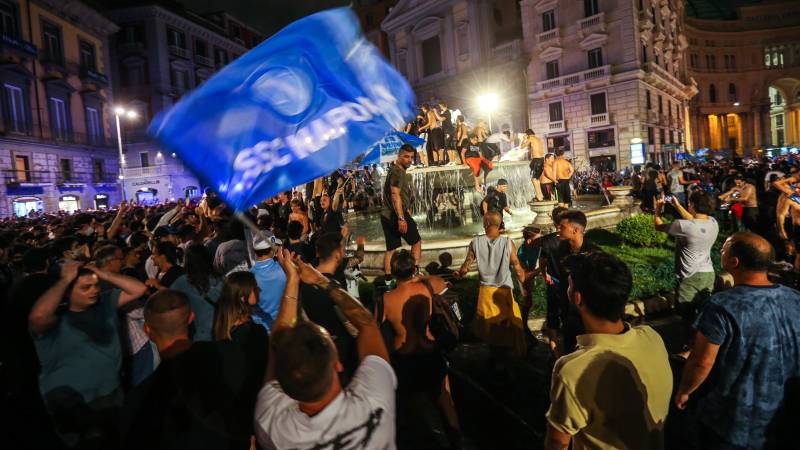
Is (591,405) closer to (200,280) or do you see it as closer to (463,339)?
(200,280)

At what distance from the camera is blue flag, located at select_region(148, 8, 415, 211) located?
323cm

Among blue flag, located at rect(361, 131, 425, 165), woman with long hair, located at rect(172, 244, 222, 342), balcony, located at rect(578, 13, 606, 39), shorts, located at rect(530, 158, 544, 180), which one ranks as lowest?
woman with long hair, located at rect(172, 244, 222, 342)

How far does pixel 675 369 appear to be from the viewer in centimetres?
484

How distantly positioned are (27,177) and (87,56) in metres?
11.8

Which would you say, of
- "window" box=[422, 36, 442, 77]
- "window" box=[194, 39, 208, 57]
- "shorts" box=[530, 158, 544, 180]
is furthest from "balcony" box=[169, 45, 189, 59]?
"shorts" box=[530, 158, 544, 180]

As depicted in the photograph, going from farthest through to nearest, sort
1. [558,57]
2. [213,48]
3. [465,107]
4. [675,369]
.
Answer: [213,48] < [465,107] < [558,57] < [675,369]

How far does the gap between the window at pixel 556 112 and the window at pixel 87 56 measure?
1390 inches

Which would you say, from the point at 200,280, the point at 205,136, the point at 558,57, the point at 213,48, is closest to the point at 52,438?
the point at 200,280

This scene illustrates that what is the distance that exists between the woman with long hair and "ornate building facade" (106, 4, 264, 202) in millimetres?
39821

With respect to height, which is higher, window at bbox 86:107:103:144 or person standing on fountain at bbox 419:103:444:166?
window at bbox 86:107:103:144

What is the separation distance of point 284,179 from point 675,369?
432cm

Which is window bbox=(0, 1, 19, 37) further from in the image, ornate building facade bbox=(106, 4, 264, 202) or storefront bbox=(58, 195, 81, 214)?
ornate building facade bbox=(106, 4, 264, 202)

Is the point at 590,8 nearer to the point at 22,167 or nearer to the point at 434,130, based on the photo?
the point at 434,130

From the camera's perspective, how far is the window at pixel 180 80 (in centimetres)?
4428
